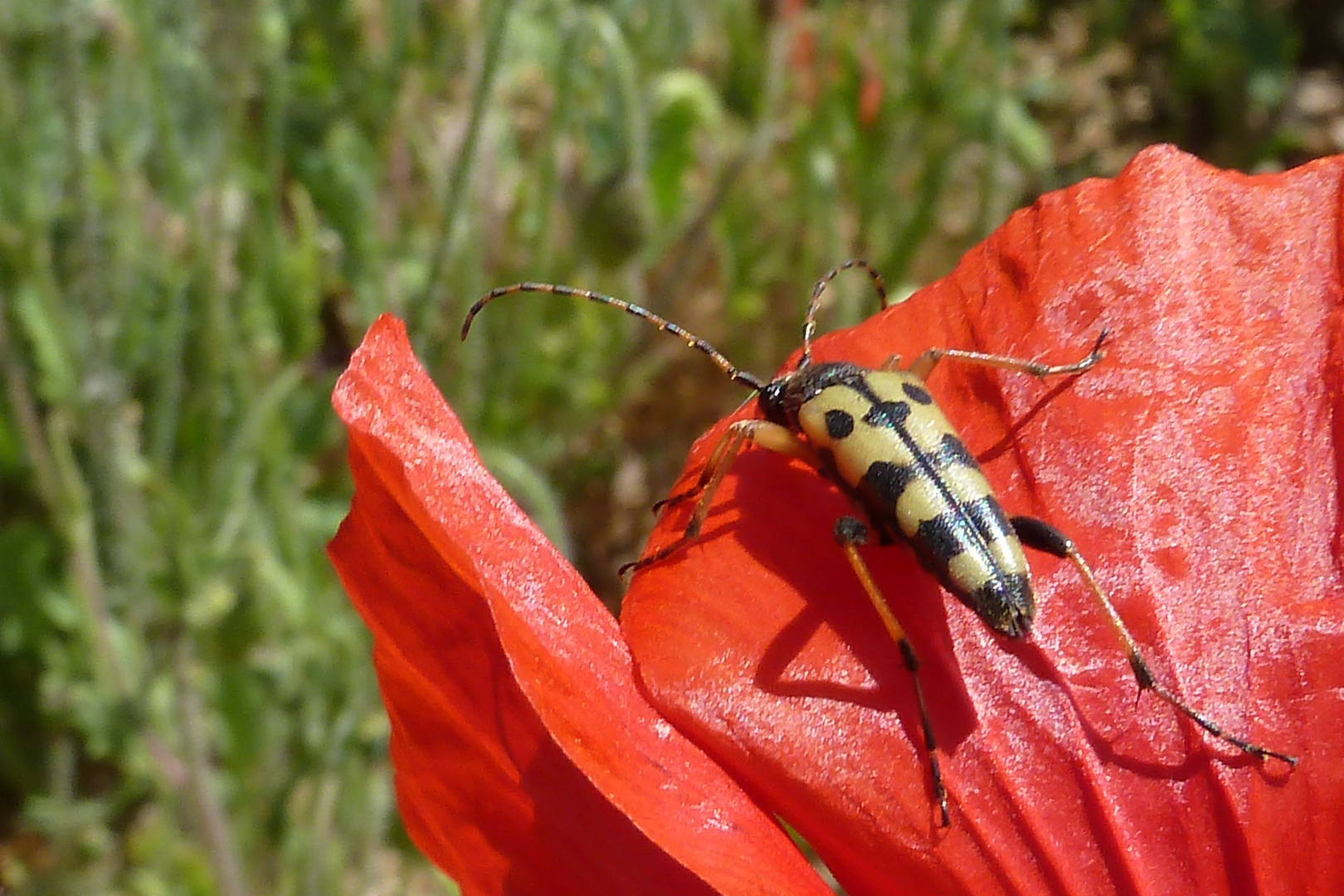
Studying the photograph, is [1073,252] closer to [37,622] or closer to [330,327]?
[37,622]

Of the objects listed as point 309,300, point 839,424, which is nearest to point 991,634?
point 839,424

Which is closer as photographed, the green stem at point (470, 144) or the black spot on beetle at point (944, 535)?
the black spot on beetle at point (944, 535)

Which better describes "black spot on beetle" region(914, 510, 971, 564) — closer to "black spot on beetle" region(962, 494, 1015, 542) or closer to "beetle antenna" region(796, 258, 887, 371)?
"black spot on beetle" region(962, 494, 1015, 542)

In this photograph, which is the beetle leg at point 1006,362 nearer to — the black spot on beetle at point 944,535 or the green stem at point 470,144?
the black spot on beetle at point 944,535

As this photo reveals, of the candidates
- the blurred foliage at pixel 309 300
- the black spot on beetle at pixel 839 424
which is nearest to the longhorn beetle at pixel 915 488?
the black spot on beetle at pixel 839 424

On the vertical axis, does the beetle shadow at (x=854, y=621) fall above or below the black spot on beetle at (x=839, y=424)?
below

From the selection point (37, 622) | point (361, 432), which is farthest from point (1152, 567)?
point (37, 622)

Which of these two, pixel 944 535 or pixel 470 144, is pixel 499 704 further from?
pixel 470 144
